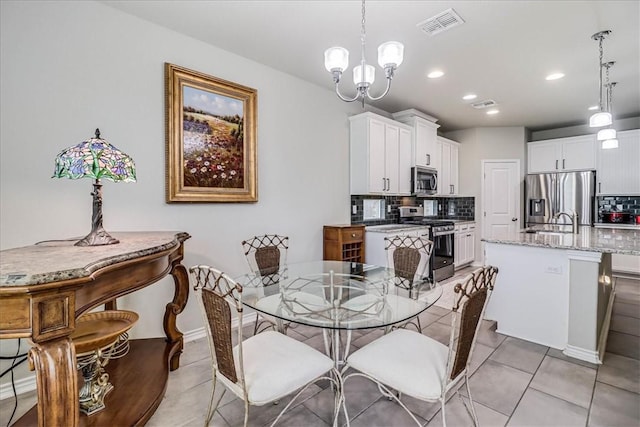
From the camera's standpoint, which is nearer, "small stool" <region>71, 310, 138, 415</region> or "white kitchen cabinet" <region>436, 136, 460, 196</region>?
"small stool" <region>71, 310, 138, 415</region>

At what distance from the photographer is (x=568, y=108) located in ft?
15.6

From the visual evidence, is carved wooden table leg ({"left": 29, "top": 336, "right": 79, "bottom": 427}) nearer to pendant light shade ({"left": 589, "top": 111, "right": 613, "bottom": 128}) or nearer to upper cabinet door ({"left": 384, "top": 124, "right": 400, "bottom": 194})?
upper cabinet door ({"left": 384, "top": 124, "right": 400, "bottom": 194})

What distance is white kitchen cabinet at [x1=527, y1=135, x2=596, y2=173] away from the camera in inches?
209

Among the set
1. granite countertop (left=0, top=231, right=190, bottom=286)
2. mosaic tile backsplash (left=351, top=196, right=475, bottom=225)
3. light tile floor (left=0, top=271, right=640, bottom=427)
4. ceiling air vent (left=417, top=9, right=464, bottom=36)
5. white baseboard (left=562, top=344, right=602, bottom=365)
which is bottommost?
light tile floor (left=0, top=271, right=640, bottom=427)

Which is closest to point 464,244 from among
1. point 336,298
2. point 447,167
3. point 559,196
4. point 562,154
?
point 447,167

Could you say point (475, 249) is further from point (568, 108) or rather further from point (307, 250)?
point (307, 250)

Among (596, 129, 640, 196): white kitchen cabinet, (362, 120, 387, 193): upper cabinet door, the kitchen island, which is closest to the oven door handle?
(362, 120, 387, 193): upper cabinet door

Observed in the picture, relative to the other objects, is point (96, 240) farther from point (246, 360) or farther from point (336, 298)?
point (336, 298)

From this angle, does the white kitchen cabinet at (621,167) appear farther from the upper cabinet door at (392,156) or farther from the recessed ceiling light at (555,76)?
the upper cabinet door at (392,156)

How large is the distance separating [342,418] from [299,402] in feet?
0.97

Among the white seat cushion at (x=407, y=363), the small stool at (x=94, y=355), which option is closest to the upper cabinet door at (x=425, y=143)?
the white seat cushion at (x=407, y=363)

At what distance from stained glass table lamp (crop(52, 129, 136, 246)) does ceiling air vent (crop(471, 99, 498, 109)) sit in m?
4.71

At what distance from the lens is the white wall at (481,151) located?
5840mm

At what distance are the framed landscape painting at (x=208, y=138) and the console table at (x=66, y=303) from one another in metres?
1.10
